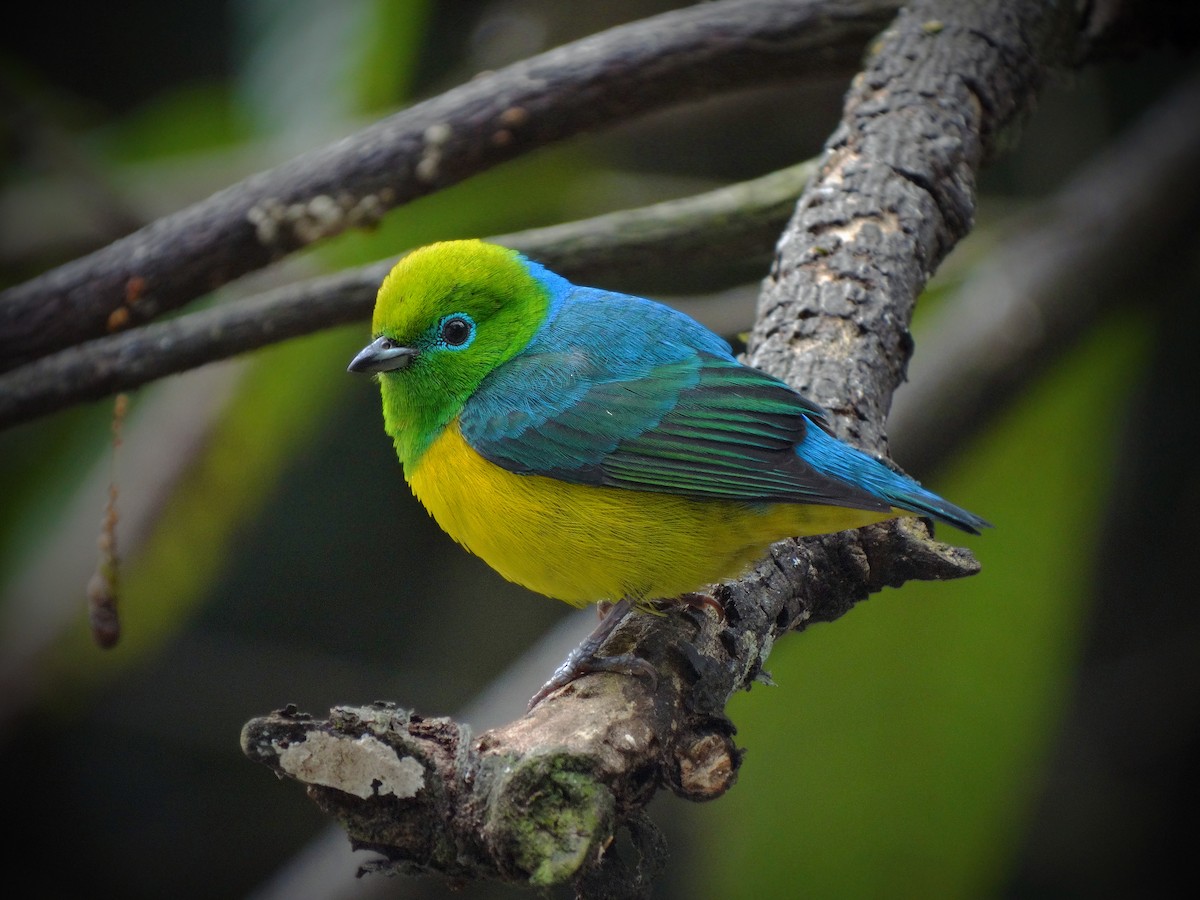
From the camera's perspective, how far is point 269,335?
9.70ft

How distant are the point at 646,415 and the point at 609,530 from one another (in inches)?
11.2

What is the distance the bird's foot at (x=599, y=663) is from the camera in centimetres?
200

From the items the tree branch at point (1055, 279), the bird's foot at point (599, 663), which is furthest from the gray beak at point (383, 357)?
the tree branch at point (1055, 279)

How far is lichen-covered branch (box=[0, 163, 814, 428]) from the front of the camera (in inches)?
115

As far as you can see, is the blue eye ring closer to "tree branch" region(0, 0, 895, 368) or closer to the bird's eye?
the bird's eye

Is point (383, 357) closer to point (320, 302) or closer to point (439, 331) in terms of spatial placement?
point (439, 331)

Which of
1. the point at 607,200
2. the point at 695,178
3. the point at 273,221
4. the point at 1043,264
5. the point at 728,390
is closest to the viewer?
the point at 728,390

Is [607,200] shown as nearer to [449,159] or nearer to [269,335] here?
[449,159]

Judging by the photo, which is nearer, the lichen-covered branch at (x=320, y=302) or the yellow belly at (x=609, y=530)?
the yellow belly at (x=609, y=530)

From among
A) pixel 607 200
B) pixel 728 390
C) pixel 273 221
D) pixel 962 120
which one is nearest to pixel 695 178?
pixel 607 200

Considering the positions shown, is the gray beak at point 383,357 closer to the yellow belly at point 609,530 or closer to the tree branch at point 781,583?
the yellow belly at point 609,530

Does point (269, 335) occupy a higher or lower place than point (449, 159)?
lower

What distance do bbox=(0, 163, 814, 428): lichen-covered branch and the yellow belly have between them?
0.78m

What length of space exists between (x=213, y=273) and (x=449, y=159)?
717mm
